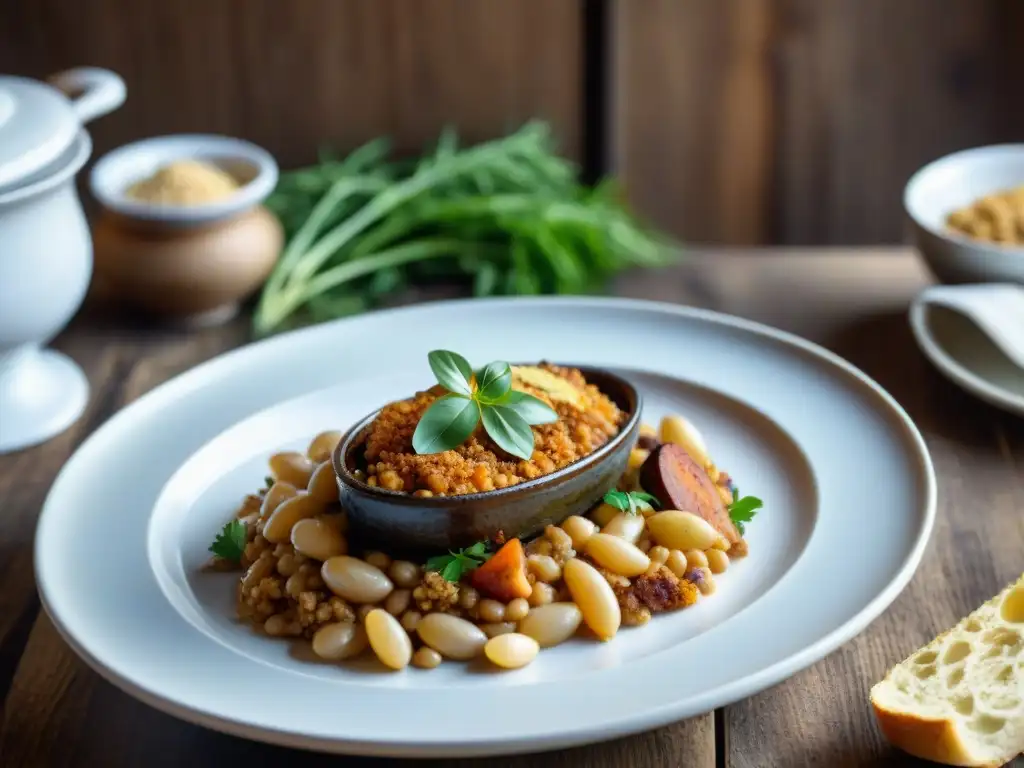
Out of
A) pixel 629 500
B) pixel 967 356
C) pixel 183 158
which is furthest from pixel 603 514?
pixel 183 158

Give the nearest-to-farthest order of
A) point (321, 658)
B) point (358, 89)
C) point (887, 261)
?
point (321, 658) < point (887, 261) < point (358, 89)

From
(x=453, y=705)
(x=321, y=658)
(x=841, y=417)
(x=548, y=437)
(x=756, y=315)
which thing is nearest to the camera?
(x=453, y=705)

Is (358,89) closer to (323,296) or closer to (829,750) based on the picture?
(323,296)

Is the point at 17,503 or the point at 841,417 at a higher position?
the point at 841,417

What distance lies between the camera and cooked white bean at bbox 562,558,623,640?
44.1 inches

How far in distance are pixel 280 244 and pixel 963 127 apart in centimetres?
164

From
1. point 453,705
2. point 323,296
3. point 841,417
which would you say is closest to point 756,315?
point 841,417

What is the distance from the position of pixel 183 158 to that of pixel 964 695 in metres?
1.50

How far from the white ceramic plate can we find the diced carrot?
2.5 inches

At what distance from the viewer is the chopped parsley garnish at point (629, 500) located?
124cm

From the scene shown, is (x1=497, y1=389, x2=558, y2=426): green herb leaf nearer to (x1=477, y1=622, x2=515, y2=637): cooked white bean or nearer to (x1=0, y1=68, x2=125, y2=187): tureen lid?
(x1=477, y1=622, x2=515, y2=637): cooked white bean

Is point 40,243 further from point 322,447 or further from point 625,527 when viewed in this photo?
point 625,527

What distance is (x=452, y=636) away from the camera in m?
1.10

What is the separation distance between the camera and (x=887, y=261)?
213 centimetres
